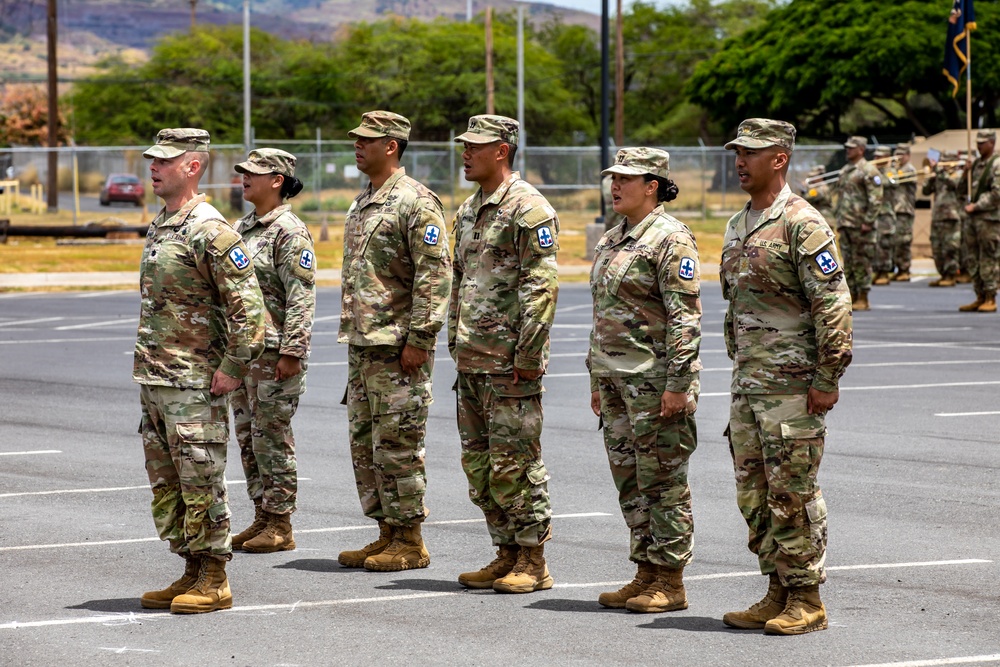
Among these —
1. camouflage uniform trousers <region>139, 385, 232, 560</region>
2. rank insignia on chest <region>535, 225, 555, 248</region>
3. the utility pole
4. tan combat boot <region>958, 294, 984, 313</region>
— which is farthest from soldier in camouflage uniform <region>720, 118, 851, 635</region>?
the utility pole

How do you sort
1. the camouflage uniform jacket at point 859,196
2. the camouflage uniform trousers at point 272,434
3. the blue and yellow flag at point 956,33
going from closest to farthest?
the camouflage uniform trousers at point 272,434 → the camouflage uniform jacket at point 859,196 → the blue and yellow flag at point 956,33

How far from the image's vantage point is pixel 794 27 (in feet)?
184

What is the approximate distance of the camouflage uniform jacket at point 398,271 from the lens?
25.8ft

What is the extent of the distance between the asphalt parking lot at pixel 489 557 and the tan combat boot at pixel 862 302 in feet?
26.3

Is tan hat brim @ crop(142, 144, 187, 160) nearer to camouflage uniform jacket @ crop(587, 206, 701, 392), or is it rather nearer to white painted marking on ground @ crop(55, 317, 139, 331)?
camouflage uniform jacket @ crop(587, 206, 701, 392)

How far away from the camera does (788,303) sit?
22.2 feet

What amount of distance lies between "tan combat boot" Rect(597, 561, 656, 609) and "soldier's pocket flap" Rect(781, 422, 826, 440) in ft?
3.13

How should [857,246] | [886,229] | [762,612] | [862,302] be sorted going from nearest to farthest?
[762,612]
[857,246]
[862,302]
[886,229]

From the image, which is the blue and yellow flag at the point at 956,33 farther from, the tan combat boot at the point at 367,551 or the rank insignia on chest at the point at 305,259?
the tan combat boot at the point at 367,551

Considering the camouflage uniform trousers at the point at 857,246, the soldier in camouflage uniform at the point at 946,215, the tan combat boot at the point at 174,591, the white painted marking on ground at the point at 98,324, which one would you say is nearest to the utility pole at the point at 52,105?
the white painted marking on ground at the point at 98,324

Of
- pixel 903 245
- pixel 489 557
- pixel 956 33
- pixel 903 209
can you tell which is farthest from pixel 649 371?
pixel 903 245

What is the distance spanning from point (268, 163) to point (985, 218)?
1532cm

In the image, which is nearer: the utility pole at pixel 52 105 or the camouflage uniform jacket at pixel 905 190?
the camouflage uniform jacket at pixel 905 190

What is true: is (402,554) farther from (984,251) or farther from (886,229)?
(886,229)
